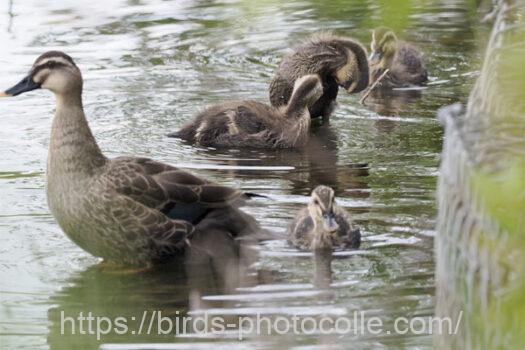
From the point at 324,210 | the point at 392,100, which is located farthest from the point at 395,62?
the point at 324,210

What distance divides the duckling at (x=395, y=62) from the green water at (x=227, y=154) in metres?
0.17

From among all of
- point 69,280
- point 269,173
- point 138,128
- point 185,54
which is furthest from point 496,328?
point 185,54

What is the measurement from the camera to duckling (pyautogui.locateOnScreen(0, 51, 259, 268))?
6059 millimetres

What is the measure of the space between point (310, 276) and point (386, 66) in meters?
5.11

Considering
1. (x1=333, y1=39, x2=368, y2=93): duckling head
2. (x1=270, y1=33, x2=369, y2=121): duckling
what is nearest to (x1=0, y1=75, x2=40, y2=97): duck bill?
(x1=270, y1=33, x2=369, y2=121): duckling

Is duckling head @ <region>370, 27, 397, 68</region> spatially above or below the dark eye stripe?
below

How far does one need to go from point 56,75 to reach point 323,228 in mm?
1615

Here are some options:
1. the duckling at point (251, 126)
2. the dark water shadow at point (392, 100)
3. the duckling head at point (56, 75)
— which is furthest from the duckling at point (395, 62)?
the duckling head at point (56, 75)

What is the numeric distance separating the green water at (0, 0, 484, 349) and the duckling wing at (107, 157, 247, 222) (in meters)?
0.31

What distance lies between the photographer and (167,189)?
6184 mm

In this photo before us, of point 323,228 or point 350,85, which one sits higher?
point 350,85

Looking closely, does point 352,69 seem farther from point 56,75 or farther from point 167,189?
point 167,189

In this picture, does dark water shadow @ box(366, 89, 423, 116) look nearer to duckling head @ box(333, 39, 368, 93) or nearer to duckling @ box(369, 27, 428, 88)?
duckling @ box(369, 27, 428, 88)

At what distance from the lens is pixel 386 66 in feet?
34.8
